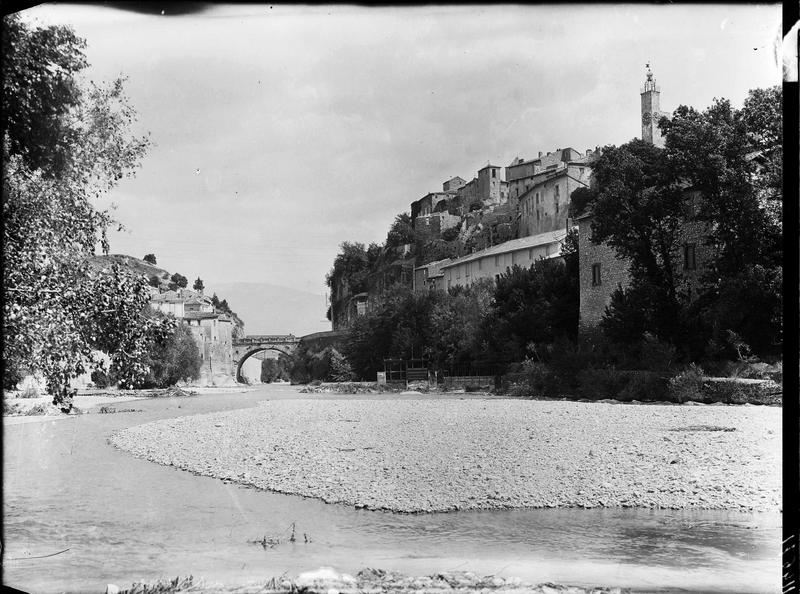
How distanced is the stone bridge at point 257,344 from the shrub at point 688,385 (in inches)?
144

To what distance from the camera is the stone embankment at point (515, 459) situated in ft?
13.7

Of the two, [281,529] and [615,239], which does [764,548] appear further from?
[615,239]

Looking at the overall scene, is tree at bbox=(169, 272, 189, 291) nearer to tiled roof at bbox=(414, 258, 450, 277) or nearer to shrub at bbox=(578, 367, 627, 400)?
tiled roof at bbox=(414, 258, 450, 277)

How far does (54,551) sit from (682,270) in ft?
17.0

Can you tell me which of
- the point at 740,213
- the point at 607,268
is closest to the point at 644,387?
the point at 740,213

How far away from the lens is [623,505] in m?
4.46

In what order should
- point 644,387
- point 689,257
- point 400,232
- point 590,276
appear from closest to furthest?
point 400,232
point 689,257
point 644,387
point 590,276

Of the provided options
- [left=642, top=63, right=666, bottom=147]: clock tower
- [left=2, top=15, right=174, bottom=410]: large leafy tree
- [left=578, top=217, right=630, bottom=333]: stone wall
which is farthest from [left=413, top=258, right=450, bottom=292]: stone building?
[left=2, top=15, right=174, bottom=410]: large leafy tree

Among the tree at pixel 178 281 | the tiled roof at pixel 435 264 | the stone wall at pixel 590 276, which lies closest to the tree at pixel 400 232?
the tree at pixel 178 281

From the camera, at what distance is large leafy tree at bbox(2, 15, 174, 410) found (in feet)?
11.4

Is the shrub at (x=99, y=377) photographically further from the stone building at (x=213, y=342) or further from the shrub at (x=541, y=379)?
the shrub at (x=541, y=379)

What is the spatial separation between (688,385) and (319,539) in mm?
4507

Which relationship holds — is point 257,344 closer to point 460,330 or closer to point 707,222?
point 707,222

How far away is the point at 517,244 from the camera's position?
11.3m
